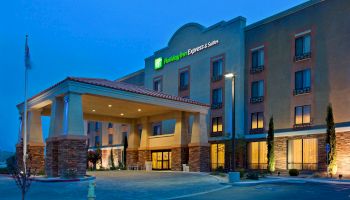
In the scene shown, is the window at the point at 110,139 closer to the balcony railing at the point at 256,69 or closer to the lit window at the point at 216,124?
the lit window at the point at 216,124

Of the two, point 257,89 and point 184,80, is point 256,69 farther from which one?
point 184,80

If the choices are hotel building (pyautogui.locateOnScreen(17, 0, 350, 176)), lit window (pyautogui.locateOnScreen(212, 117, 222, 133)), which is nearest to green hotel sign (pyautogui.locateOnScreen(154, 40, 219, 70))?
hotel building (pyautogui.locateOnScreen(17, 0, 350, 176))

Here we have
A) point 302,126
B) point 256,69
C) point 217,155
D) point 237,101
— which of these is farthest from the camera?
point 217,155

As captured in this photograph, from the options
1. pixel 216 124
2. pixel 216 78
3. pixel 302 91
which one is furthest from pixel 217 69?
pixel 302 91

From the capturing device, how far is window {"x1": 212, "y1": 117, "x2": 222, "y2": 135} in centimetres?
4356

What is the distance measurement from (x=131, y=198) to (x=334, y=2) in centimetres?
2729

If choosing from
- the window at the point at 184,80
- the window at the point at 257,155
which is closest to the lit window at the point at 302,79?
the window at the point at 257,155

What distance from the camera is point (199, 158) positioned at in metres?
34.9

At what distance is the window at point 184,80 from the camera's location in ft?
161

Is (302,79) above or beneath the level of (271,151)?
above

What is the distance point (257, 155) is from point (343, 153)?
377 inches

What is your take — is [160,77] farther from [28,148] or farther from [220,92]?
[28,148]

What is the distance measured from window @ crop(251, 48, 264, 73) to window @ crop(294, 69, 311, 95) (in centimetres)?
444

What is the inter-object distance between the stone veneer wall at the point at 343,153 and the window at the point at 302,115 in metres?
3.70
